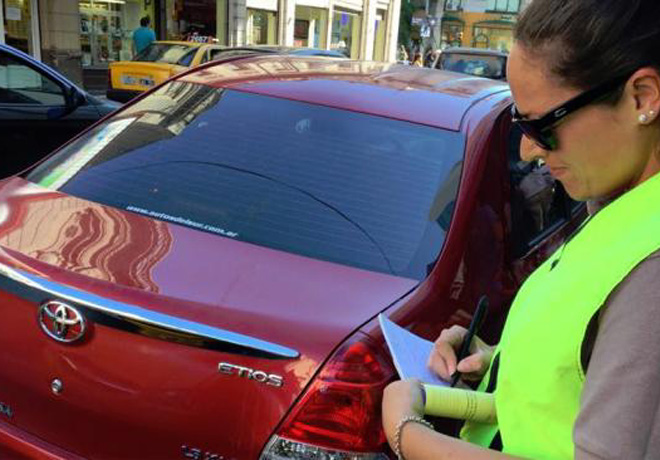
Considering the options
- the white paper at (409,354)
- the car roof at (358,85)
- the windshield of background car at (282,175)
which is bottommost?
the white paper at (409,354)

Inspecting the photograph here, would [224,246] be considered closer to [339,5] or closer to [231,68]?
[231,68]

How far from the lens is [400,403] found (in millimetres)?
1198

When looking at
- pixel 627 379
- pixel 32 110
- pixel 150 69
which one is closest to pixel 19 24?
pixel 150 69

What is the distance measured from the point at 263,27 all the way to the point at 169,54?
1268 cm

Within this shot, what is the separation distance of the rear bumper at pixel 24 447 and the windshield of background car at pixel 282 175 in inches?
29.2

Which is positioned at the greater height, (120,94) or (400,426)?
(400,426)

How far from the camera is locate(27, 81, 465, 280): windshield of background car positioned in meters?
2.12

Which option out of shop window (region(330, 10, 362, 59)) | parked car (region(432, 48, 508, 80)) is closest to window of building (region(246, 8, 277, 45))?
shop window (region(330, 10, 362, 59))

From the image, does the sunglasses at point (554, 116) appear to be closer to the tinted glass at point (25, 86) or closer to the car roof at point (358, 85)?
the car roof at point (358, 85)

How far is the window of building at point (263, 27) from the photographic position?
22.9 meters

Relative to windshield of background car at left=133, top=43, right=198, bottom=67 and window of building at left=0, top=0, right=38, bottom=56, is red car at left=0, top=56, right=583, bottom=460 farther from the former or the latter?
window of building at left=0, top=0, right=38, bottom=56

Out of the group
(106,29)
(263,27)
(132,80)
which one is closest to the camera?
(132,80)

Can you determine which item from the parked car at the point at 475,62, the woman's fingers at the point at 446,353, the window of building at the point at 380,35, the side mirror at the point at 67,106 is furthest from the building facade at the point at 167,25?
the woman's fingers at the point at 446,353

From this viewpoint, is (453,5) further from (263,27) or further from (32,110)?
(32,110)
